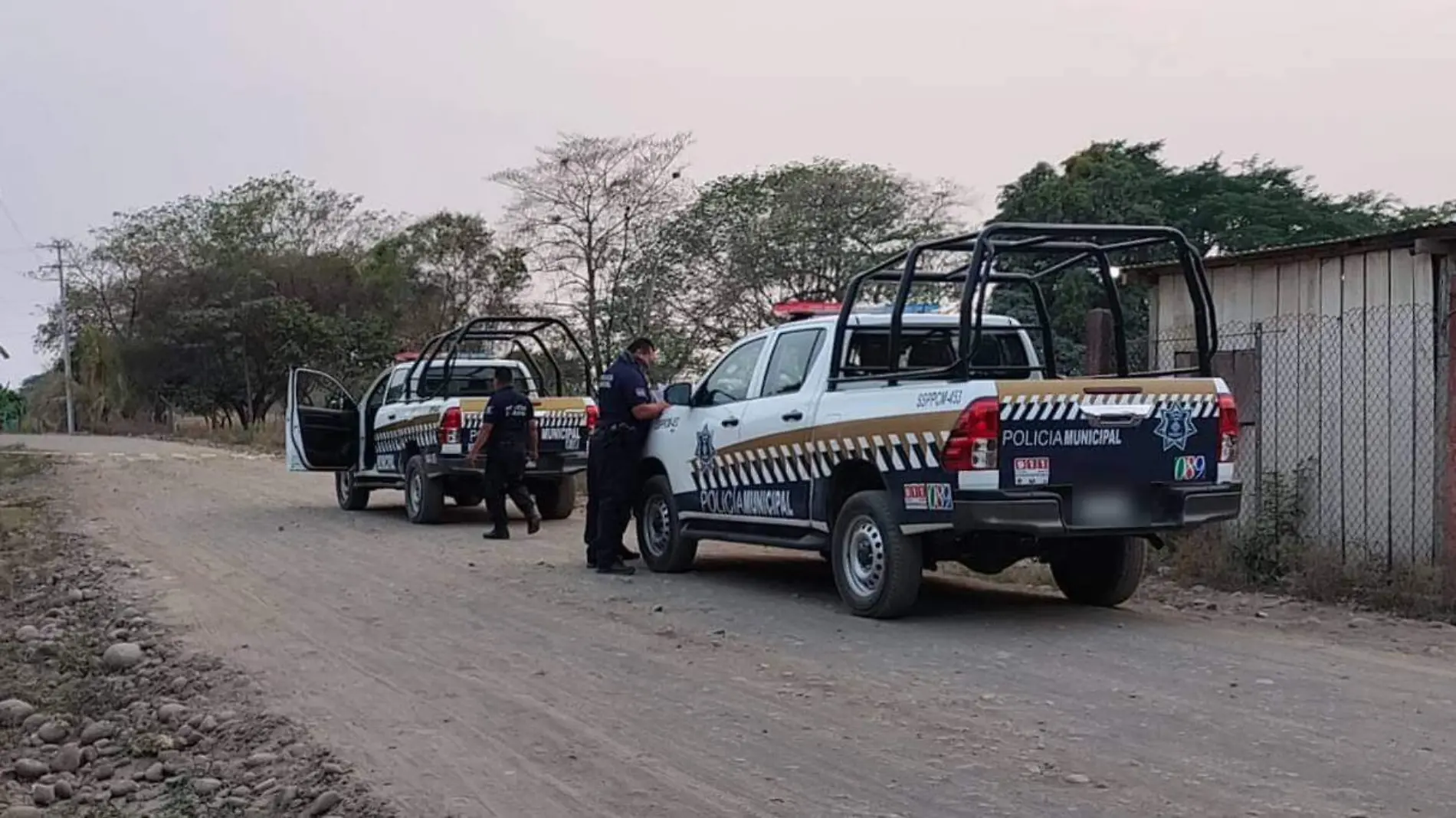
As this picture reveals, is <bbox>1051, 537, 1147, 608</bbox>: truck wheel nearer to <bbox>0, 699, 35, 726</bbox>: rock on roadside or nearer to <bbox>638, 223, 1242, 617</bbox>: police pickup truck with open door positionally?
<bbox>638, 223, 1242, 617</bbox>: police pickup truck with open door

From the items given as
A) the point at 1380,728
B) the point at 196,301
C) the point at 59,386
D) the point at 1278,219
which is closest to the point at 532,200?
the point at 1278,219

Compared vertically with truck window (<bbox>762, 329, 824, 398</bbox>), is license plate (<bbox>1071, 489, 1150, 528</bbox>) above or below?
below

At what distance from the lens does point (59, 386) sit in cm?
6656

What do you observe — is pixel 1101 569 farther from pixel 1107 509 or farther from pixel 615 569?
pixel 615 569

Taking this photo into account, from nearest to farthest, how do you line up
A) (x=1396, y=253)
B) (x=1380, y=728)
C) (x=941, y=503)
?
1. (x=1380, y=728)
2. (x=941, y=503)
3. (x=1396, y=253)

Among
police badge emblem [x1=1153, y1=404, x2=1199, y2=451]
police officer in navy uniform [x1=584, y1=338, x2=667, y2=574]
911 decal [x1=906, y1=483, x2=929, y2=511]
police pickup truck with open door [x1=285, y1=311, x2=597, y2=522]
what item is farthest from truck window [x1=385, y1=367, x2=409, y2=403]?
police badge emblem [x1=1153, y1=404, x2=1199, y2=451]

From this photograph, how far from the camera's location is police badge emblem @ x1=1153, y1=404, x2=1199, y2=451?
26.7 feet

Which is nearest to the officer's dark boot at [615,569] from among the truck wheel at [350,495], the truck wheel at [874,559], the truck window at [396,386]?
the truck wheel at [874,559]

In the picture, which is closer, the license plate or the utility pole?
the license plate

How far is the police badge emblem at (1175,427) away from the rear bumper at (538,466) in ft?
25.7

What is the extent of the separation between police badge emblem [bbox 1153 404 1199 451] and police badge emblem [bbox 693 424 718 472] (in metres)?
3.32

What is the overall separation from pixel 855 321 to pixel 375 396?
930 centimetres

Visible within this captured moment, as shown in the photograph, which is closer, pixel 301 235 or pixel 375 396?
pixel 375 396

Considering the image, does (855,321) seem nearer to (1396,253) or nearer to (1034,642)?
(1034,642)
